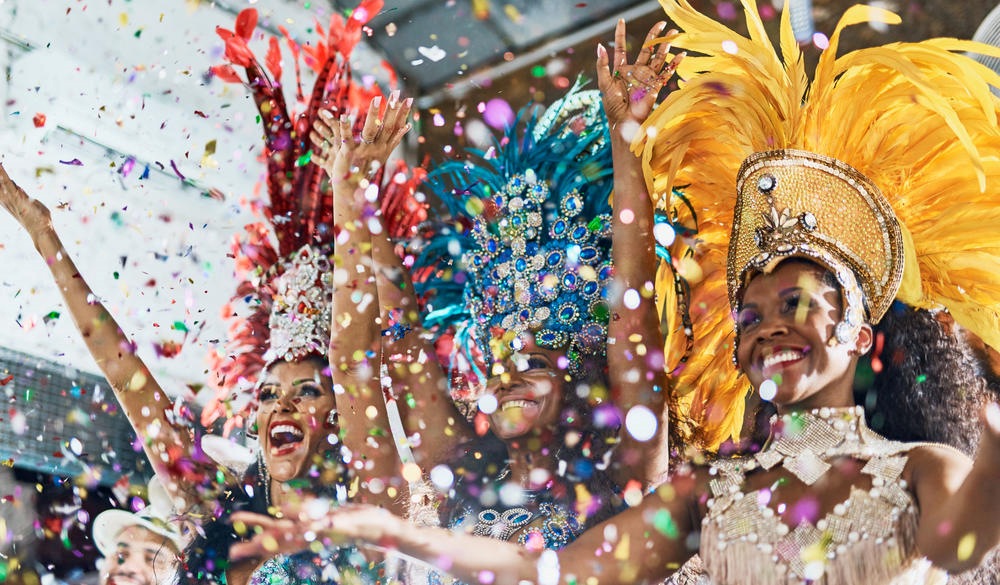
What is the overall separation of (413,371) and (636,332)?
68 cm

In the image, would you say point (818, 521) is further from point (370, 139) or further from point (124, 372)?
point (124, 372)

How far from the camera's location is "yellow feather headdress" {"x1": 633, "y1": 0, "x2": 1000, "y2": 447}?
2.01m

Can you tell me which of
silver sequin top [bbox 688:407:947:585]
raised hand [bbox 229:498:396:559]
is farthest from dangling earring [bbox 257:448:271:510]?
silver sequin top [bbox 688:407:947:585]

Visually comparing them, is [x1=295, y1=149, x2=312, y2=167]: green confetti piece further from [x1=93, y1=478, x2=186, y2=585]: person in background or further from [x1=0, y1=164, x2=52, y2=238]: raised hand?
[x1=93, y1=478, x2=186, y2=585]: person in background

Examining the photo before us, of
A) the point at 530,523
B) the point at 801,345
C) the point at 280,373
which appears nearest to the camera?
the point at 801,345

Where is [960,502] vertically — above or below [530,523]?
above

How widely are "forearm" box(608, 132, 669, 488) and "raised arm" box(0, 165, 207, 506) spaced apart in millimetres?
1242

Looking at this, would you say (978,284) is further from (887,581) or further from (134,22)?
(134,22)

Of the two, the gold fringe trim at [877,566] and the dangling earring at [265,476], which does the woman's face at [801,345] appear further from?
the dangling earring at [265,476]

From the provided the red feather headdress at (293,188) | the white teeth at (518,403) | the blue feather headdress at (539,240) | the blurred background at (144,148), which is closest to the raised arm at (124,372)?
the red feather headdress at (293,188)

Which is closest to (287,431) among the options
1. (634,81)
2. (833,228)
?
(634,81)

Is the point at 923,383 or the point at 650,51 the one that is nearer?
the point at 923,383

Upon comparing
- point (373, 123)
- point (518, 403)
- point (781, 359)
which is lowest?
point (518, 403)

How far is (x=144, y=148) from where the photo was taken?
390 centimetres
